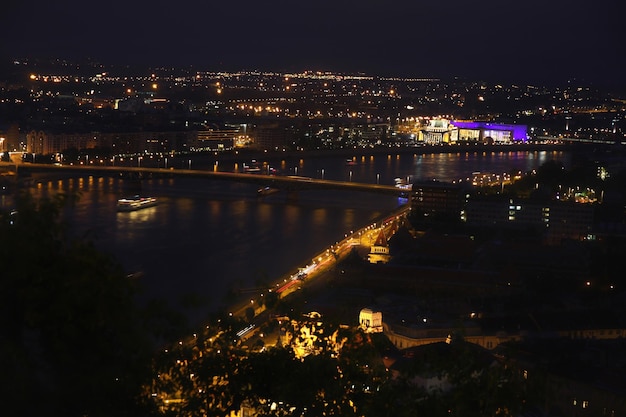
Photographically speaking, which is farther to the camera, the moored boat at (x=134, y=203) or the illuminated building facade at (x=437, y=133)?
the illuminated building facade at (x=437, y=133)

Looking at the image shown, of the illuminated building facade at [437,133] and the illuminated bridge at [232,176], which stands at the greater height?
the illuminated building facade at [437,133]

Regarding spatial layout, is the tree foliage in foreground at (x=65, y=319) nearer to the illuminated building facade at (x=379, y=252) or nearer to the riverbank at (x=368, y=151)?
the illuminated building facade at (x=379, y=252)

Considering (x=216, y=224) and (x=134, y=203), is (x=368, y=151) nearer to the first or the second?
(x=134, y=203)

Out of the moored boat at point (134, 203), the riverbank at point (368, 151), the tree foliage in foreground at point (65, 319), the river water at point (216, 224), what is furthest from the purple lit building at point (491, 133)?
the tree foliage in foreground at point (65, 319)

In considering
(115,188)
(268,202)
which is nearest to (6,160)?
(115,188)

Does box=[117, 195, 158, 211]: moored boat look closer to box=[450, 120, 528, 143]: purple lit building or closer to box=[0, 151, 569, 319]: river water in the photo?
box=[0, 151, 569, 319]: river water

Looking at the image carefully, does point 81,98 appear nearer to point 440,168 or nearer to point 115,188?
point 440,168

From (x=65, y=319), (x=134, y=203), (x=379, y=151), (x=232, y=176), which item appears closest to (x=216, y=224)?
(x=134, y=203)
